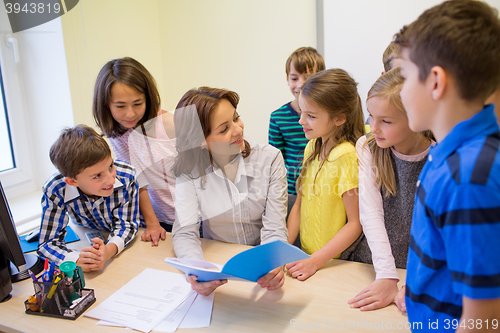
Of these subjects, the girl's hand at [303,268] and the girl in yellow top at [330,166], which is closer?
the girl's hand at [303,268]

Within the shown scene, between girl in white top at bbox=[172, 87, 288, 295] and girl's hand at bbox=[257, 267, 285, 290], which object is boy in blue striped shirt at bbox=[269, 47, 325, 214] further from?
girl's hand at bbox=[257, 267, 285, 290]

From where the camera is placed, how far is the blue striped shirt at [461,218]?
1.62 feet

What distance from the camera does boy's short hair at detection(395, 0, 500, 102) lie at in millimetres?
517

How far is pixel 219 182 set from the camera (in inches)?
51.1

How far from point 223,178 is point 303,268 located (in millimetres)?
459

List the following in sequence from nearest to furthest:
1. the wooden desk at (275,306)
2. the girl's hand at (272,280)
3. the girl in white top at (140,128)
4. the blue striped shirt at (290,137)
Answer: the wooden desk at (275,306), the girl's hand at (272,280), the girl in white top at (140,128), the blue striped shirt at (290,137)

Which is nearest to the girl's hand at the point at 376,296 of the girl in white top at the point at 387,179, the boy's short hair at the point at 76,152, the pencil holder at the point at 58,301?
the girl in white top at the point at 387,179

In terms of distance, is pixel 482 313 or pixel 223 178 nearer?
pixel 482 313

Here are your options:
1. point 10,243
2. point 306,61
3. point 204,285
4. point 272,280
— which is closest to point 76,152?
point 10,243

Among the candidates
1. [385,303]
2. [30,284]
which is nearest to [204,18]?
[30,284]

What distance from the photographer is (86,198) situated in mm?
1244

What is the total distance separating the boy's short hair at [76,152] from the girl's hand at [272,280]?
66 centimetres

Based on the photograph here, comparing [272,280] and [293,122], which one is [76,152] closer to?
[272,280]

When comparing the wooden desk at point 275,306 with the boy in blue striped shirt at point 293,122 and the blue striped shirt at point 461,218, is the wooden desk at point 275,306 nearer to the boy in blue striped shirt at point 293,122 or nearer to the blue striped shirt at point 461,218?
the blue striped shirt at point 461,218
